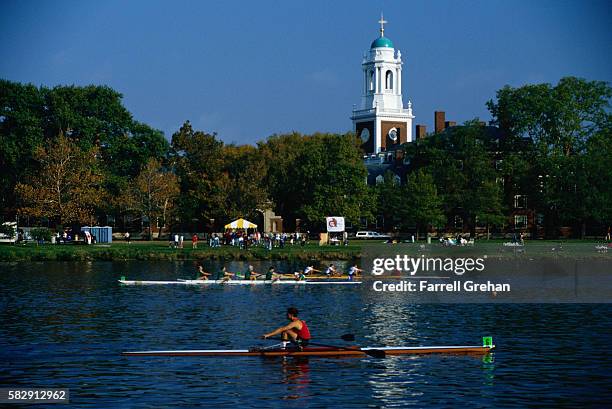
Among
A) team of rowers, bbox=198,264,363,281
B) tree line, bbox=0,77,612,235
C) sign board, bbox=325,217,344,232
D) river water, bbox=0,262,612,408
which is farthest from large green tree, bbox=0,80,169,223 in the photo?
river water, bbox=0,262,612,408

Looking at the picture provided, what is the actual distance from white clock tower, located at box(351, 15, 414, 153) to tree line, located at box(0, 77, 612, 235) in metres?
48.0

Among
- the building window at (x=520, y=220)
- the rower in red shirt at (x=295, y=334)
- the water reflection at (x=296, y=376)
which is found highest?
the building window at (x=520, y=220)

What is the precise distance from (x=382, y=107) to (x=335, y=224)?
75.0 m

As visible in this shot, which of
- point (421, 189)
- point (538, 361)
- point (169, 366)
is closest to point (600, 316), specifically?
point (538, 361)

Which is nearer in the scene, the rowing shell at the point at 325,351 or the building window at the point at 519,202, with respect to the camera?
the rowing shell at the point at 325,351

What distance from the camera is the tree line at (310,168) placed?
12638 centimetres

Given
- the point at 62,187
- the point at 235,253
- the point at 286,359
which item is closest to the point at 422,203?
the point at 235,253

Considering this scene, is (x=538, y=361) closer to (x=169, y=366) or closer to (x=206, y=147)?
(x=169, y=366)

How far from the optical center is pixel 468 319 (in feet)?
179

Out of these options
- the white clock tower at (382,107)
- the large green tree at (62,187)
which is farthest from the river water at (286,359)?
the white clock tower at (382,107)

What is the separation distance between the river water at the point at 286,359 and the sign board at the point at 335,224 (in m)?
49.3

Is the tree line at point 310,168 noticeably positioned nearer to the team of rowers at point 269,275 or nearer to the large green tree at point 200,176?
the large green tree at point 200,176

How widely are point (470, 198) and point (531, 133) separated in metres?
12.8

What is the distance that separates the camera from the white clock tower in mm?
190625
